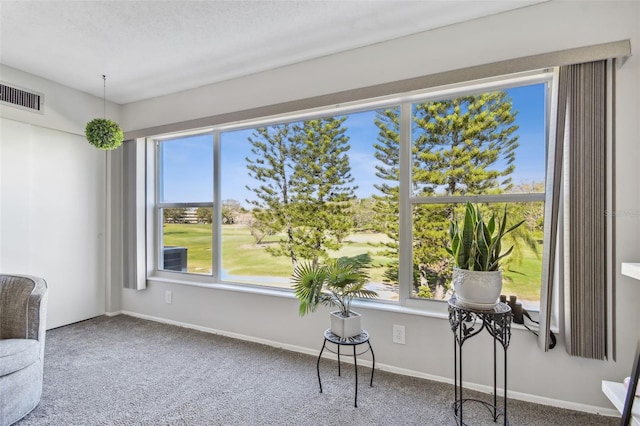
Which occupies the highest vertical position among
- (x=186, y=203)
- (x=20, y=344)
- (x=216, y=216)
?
(x=186, y=203)

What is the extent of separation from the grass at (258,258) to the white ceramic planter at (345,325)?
0.63 m

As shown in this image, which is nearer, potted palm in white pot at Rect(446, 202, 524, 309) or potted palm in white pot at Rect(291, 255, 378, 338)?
potted palm in white pot at Rect(446, 202, 524, 309)

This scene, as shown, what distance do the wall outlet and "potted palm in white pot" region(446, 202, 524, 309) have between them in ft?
2.54

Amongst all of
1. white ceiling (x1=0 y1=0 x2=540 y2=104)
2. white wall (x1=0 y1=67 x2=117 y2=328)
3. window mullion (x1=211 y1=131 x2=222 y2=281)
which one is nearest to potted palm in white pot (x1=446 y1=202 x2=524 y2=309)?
white ceiling (x1=0 y1=0 x2=540 y2=104)

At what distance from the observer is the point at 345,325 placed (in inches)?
80.2

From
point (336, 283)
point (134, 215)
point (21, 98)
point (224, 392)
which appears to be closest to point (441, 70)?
point (336, 283)

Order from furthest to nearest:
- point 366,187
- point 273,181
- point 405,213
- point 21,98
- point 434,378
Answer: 1. point 273,181
2. point 21,98
3. point 366,187
4. point 405,213
5. point 434,378

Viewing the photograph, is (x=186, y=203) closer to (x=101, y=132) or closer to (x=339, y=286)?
(x=101, y=132)

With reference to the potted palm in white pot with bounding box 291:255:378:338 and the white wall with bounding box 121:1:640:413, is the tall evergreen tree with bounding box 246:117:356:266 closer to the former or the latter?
the white wall with bounding box 121:1:640:413

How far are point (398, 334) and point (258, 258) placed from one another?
1.56 meters

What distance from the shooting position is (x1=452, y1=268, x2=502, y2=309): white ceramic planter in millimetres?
1631

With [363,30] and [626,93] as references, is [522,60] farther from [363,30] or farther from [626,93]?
[363,30]

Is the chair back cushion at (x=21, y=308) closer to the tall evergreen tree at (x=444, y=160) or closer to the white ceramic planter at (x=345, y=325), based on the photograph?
the white ceramic planter at (x=345, y=325)

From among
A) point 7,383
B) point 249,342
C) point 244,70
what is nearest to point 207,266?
point 249,342
